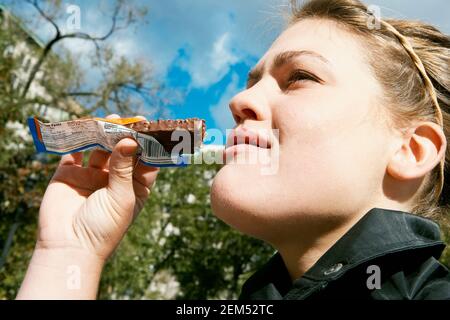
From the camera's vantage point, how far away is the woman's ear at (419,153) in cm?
203

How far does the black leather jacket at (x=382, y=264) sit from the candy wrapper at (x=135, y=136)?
2.44ft

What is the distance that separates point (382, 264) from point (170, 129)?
100cm

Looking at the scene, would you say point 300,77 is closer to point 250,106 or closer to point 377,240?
point 250,106

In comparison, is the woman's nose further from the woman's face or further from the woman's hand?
the woman's hand

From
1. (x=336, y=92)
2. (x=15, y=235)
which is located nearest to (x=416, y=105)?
(x=336, y=92)

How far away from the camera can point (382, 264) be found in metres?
1.67

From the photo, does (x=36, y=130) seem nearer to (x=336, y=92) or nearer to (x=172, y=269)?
(x=336, y=92)

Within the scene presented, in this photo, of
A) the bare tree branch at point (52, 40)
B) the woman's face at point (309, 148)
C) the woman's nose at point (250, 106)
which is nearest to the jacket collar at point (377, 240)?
the woman's face at point (309, 148)

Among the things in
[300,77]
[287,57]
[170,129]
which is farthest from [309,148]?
[170,129]

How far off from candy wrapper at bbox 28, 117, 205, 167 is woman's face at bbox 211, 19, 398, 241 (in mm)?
212

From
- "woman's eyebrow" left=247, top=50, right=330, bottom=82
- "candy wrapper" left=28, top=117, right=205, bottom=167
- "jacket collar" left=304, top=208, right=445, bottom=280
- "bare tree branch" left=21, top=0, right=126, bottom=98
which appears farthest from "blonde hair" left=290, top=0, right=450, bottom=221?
"bare tree branch" left=21, top=0, right=126, bottom=98

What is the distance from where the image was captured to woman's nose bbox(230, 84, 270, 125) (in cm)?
201

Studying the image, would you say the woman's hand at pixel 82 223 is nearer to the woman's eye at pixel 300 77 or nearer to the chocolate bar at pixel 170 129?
the chocolate bar at pixel 170 129
